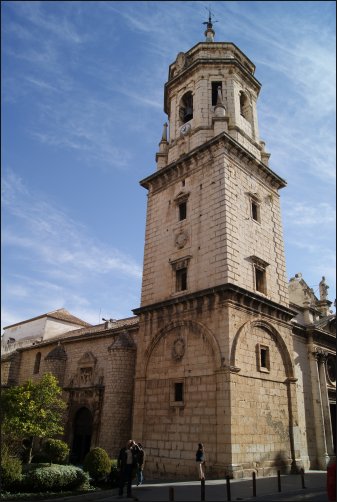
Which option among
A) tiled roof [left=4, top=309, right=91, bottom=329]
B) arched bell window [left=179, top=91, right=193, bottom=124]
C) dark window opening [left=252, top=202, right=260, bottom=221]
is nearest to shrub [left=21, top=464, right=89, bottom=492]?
dark window opening [left=252, top=202, right=260, bottom=221]

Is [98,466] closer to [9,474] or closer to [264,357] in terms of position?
[9,474]

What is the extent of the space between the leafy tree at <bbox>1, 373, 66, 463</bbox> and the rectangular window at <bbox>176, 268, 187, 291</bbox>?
9.61 metres

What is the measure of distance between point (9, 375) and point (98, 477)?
22.5 m

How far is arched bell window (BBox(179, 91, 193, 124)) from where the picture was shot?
81.5 feet

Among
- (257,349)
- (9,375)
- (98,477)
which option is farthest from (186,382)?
(9,375)

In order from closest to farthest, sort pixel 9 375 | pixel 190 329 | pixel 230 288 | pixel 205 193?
pixel 230 288 < pixel 190 329 < pixel 205 193 < pixel 9 375

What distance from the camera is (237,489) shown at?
12.8m

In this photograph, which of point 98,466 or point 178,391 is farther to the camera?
point 178,391

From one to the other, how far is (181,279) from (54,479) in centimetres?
1017

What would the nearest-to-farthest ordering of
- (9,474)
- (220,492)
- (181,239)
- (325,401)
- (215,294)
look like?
(220,492)
(9,474)
(215,294)
(181,239)
(325,401)

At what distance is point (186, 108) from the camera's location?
25312mm

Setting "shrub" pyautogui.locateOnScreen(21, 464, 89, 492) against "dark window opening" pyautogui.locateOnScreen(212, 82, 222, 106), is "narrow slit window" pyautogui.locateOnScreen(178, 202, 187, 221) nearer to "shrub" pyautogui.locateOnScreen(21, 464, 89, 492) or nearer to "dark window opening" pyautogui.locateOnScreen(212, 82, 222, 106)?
"dark window opening" pyautogui.locateOnScreen(212, 82, 222, 106)

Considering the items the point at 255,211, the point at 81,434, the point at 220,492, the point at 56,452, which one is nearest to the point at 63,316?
the point at 81,434

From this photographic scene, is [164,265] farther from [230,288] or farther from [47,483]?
[47,483]
